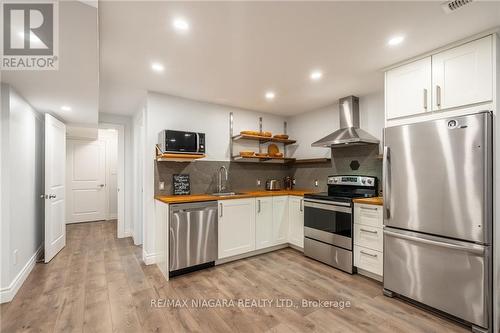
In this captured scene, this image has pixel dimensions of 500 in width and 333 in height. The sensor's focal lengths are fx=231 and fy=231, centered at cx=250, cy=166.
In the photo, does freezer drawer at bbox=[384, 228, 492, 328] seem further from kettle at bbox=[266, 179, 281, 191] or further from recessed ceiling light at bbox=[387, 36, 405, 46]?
kettle at bbox=[266, 179, 281, 191]

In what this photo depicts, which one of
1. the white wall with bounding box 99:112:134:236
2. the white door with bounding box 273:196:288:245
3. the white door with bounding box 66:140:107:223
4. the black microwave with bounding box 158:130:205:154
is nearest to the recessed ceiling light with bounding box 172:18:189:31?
the black microwave with bounding box 158:130:205:154

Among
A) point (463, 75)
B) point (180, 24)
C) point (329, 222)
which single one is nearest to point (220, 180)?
point (329, 222)

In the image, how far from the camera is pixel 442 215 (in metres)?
2.04

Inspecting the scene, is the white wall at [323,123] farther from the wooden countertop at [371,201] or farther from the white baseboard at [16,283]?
the white baseboard at [16,283]

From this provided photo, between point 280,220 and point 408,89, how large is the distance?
8.22 feet

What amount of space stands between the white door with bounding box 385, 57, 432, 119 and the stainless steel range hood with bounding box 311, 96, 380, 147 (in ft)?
2.34

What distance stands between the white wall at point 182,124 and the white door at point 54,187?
4.53 ft

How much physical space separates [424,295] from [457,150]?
135cm

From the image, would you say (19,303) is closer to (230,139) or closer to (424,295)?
(230,139)

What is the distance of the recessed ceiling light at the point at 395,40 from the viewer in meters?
2.00

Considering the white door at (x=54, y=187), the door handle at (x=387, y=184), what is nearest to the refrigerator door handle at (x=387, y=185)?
the door handle at (x=387, y=184)

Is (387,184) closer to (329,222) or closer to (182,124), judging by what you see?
(329,222)

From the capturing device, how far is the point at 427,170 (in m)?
2.13

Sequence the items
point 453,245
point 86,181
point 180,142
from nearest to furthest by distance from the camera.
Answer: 1. point 453,245
2. point 180,142
3. point 86,181
